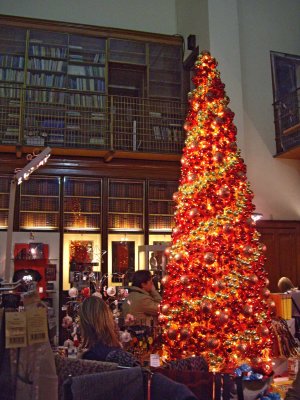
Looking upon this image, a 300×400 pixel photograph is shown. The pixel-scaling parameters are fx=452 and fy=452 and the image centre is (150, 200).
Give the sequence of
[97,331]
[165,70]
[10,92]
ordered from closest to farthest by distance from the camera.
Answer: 1. [97,331]
2. [10,92]
3. [165,70]

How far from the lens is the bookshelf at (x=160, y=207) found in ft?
26.3

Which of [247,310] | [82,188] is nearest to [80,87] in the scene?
[82,188]

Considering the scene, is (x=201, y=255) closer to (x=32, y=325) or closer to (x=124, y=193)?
(x=32, y=325)

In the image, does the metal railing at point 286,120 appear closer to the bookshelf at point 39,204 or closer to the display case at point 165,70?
the display case at point 165,70

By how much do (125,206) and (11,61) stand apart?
3150 mm

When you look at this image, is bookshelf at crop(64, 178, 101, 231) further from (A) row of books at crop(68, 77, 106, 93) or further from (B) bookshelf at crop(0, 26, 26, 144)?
(A) row of books at crop(68, 77, 106, 93)

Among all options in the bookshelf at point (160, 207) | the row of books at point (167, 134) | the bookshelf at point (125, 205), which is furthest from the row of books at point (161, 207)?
the row of books at point (167, 134)

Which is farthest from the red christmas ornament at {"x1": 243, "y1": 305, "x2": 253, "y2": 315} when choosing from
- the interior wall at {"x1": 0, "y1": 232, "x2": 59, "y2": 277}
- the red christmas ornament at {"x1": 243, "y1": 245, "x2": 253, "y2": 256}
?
the interior wall at {"x1": 0, "y1": 232, "x2": 59, "y2": 277}

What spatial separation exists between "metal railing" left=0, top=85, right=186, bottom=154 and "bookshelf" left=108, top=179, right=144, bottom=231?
661 millimetres

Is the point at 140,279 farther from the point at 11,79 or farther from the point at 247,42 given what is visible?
the point at 247,42

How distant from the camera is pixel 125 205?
312 inches

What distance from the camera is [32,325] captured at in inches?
69.3

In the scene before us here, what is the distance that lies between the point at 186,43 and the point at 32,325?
783 centimetres

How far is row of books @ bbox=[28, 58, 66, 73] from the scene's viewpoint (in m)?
7.80
